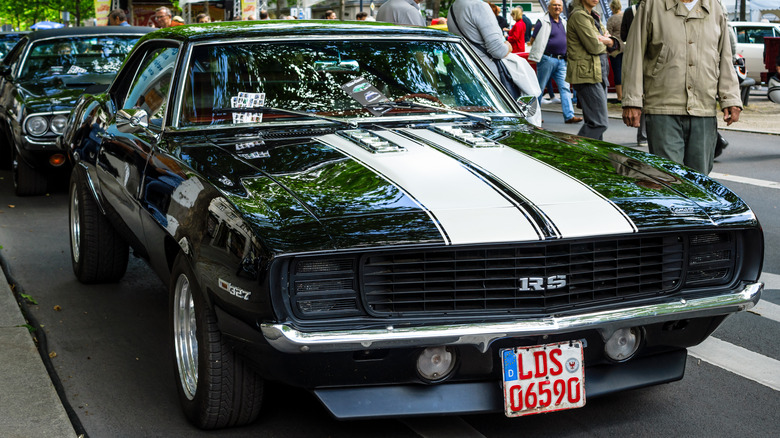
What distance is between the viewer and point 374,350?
3.08 meters

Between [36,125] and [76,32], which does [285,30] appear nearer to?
[36,125]

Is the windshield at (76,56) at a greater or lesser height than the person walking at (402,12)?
lesser

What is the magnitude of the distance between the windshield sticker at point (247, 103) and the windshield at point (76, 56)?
5974 mm

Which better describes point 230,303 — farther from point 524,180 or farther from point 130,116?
point 130,116

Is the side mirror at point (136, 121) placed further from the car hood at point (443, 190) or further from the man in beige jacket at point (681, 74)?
the man in beige jacket at point (681, 74)

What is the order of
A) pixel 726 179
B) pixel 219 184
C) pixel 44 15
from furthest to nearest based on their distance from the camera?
pixel 44 15, pixel 726 179, pixel 219 184

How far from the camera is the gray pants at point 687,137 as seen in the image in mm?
5953

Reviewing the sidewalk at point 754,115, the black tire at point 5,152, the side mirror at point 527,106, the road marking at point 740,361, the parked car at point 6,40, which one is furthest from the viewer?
the parked car at point 6,40

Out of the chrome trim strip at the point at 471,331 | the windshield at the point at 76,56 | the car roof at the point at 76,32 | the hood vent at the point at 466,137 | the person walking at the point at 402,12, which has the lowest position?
the chrome trim strip at the point at 471,331

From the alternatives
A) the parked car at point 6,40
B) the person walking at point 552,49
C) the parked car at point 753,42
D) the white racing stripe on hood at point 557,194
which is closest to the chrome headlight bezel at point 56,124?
the white racing stripe on hood at point 557,194

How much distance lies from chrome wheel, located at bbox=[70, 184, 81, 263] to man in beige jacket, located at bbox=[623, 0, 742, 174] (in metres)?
3.47

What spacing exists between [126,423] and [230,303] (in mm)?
1011

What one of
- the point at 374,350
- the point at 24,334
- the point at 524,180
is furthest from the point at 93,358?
the point at 524,180

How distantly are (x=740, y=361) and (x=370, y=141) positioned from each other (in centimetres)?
204
